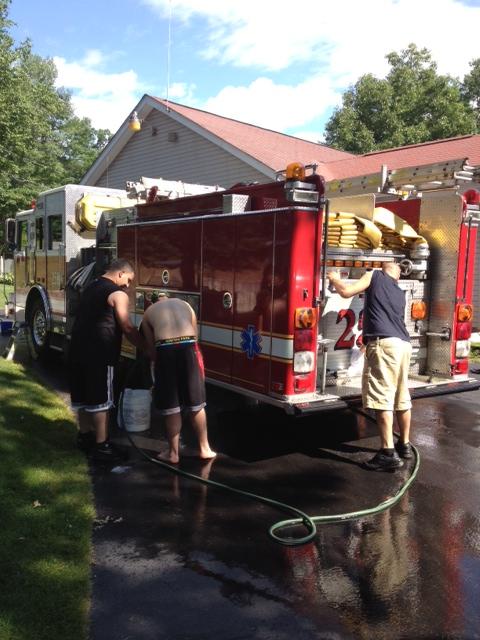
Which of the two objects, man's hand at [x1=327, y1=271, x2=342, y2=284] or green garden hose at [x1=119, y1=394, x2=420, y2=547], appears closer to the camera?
green garden hose at [x1=119, y1=394, x2=420, y2=547]

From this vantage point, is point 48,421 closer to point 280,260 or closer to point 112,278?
point 112,278

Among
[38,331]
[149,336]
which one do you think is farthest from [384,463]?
[38,331]

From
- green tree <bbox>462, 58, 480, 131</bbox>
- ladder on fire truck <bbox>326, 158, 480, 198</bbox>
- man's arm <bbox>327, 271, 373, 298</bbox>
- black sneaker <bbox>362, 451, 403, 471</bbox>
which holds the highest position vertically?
green tree <bbox>462, 58, 480, 131</bbox>

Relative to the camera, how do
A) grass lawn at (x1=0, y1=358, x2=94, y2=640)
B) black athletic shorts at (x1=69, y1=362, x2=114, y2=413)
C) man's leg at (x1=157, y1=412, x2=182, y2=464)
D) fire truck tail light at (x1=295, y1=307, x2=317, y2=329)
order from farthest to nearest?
black athletic shorts at (x1=69, y1=362, x2=114, y2=413) < man's leg at (x1=157, y1=412, x2=182, y2=464) < fire truck tail light at (x1=295, y1=307, x2=317, y2=329) < grass lawn at (x1=0, y1=358, x2=94, y2=640)

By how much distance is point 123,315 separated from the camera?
5.11 metres

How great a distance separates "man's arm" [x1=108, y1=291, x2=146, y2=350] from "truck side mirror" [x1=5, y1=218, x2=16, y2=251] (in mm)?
6037

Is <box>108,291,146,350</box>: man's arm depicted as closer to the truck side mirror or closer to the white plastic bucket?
the white plastic bucket

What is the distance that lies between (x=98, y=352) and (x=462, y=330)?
11.7ft

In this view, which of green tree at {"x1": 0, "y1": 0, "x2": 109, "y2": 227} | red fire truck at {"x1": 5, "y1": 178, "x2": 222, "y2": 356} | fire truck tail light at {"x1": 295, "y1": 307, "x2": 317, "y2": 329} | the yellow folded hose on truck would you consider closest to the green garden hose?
fire truck tail light at {"x1": 295, "y1": 307, "x2": 317, "y2": 329}

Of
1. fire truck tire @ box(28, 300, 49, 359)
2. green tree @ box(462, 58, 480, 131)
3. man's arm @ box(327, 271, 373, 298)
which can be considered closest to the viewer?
man's arm @ box(327, 271, 373, 298)

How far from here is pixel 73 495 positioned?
14.2 feet

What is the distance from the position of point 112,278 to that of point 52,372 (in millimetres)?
3855

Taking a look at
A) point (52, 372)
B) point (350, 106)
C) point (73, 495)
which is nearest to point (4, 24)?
point (350, 106)

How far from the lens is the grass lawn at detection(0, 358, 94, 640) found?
9.40 feet
